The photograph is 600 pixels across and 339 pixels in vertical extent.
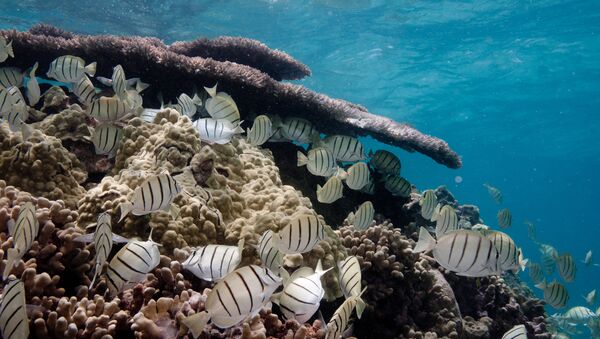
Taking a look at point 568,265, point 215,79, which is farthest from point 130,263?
point 568,265

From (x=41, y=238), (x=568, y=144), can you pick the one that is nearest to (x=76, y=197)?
(x=41, y=238)

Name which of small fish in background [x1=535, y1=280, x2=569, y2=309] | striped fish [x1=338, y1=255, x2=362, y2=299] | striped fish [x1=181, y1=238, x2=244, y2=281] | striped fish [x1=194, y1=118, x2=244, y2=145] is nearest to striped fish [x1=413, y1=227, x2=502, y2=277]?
striped fish [x1=338, y1=255, x2=362, y2=299]

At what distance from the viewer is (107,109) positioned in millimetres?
4387

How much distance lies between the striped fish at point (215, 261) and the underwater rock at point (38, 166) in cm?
230

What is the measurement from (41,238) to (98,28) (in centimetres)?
2609

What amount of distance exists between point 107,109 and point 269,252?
252 centimetres

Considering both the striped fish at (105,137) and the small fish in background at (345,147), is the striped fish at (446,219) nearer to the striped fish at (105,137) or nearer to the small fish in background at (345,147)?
the small fish in background at (345,147)

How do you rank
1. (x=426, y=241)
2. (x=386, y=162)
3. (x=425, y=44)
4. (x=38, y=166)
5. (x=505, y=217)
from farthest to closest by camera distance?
1. (x=425, y=44)
2. (x=505, y=217)
3. (x=386, y=162)
4. (x=38, y=166)
5. (x=426, y=241)

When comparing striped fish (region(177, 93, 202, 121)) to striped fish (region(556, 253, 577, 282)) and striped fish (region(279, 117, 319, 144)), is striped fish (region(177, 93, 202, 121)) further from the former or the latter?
striped fish (region(556, 253, 577, 282))

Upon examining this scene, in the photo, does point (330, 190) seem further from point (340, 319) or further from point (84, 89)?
point (84, 89)

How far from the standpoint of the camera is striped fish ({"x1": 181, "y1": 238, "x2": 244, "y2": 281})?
2680mm

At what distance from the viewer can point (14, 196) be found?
3617mm

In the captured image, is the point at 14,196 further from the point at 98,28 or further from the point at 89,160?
the point at 98,28

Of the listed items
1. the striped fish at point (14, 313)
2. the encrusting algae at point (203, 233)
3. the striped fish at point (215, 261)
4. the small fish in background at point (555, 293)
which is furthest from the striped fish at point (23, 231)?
the small fish in background at point (555, 293)
